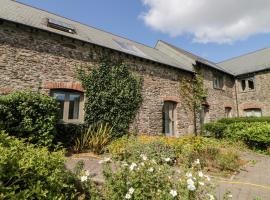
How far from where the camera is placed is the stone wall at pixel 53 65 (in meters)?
7.59

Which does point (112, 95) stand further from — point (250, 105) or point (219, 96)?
point (250, 105)

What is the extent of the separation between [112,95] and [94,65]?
151 cm

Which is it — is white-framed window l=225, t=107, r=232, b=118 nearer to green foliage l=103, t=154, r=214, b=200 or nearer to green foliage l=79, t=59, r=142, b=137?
green foliage l=79, t=59, r=142, b=137

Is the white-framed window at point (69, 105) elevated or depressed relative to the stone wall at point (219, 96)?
depressed

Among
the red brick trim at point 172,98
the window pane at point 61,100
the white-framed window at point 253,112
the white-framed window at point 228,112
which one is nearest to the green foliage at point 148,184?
the window pane at point 61,100

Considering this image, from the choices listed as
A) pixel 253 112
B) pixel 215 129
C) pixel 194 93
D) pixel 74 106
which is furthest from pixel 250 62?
pixel 74 106

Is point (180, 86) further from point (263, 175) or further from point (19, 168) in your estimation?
point (19, 168)

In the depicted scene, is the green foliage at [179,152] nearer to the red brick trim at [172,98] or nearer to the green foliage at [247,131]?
the green foliage at [247,131]

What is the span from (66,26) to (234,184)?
9000 mm

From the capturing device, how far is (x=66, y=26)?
10000mm

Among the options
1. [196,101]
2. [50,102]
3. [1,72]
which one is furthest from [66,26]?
[196,101]

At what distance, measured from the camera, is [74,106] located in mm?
8953

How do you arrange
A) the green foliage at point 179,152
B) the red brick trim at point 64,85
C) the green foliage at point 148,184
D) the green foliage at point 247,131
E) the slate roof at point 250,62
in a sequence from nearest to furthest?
1. the green foliage at point 148,184
2. the green foliage at point 179,152
3. the red brick trim at point 64,85
4. the green foliage at point 247,131
5. the slate roof at point 250,62

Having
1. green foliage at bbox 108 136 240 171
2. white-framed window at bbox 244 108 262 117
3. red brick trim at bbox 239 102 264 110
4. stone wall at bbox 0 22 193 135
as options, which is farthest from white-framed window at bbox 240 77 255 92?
green foliage at bbox 108 136 240 171
